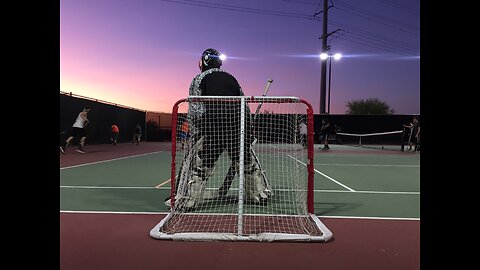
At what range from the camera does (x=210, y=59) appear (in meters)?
5.45

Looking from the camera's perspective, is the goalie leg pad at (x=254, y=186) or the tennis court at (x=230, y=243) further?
the goalie leg pad at (x=254, y=186)

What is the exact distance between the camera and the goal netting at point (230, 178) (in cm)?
402

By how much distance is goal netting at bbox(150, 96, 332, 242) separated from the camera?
4023mm

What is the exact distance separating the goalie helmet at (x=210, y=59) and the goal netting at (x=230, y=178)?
818mm

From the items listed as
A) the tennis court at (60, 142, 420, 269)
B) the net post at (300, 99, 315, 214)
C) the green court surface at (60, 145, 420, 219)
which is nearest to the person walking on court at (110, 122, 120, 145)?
the green court surface at (60, 145, 420, 219)

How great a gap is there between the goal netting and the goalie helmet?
0.82 metres

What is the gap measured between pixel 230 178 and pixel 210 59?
1.98 metres

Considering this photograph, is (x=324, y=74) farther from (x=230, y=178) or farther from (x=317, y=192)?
(x=230, y=178)

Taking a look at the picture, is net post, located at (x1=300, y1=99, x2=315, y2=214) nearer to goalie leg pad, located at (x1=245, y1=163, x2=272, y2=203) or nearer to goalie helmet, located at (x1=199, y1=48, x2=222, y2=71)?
goalie leg pad, located at (x1=245, y1=163, x2=272, y2=203)

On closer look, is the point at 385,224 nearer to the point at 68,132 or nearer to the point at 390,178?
the point at 390,178

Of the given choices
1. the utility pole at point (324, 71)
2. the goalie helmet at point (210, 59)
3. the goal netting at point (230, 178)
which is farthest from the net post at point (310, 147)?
the utility pole at point (324, 71)

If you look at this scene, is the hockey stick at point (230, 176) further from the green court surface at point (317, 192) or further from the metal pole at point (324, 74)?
the metal pole at point (324, 74)

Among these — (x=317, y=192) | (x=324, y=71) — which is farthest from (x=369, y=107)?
(x=317, y=192)
